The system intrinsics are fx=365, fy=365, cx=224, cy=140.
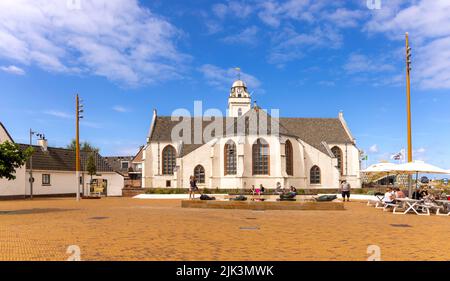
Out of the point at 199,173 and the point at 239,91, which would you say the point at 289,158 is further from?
the point at 239,91

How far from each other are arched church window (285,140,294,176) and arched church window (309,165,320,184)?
455cm

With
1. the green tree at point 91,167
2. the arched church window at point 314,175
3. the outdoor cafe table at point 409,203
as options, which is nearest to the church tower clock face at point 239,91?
the arched church window at point 314,175

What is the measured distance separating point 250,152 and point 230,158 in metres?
2.72

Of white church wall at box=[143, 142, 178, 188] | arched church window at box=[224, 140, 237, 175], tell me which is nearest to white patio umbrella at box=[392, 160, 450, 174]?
arched church window at box=[224, 140, 237, 175]

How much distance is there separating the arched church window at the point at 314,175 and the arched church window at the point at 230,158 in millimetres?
12342

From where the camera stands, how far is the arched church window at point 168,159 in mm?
57156

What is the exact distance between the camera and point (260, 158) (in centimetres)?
4578

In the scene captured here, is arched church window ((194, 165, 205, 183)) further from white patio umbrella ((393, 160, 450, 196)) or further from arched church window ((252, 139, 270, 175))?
white patio umbrella ((393, 160, 450, 196))

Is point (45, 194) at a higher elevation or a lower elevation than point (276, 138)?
lower

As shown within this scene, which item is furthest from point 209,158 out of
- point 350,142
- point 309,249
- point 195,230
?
point 309,249

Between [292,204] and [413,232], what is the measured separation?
10.6 meters

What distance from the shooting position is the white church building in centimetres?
4566
